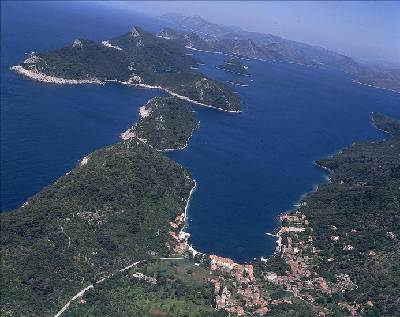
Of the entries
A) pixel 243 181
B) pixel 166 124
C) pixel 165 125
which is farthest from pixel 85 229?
pixel 166 124

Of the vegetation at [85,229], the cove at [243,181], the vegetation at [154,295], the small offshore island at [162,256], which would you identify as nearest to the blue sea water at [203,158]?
the cove at [243,181]

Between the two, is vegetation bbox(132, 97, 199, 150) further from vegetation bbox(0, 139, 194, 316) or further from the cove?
vegetation bbox(0, 139, 194, 316)

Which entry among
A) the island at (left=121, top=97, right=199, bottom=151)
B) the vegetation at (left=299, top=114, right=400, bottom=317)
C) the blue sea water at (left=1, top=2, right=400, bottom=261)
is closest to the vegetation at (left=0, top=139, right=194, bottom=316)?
the blue sea water at (left=1, top=2, right=400, bottom=261)

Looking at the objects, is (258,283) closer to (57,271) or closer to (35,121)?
(57,271)

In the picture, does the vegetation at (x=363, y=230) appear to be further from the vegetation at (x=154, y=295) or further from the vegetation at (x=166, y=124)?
the vegetation at (x=166, y=124)

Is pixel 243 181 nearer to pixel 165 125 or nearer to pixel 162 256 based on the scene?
pixel 165 125

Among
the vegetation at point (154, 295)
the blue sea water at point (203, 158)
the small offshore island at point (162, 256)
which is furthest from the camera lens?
the blue sea water at point (203, 158)

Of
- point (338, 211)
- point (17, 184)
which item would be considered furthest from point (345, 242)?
point (17, 184)
